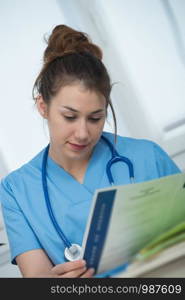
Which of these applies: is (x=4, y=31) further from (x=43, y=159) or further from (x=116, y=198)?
(x=116, y=198)

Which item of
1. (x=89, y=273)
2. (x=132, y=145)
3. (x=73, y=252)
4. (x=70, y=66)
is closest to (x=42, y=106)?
(x=70, y=66)

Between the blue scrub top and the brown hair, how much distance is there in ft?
0.54

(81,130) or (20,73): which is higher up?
(20,73)

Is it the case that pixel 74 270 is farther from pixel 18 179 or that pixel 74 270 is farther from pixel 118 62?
pixel 118 62

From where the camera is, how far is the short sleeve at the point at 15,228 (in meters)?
0.99

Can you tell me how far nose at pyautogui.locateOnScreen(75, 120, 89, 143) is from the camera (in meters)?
0.95

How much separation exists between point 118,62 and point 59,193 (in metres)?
0.72

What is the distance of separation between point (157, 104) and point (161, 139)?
0.13m

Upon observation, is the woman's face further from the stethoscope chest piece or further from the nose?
the stethoscope chest piece

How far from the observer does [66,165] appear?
1.09 m

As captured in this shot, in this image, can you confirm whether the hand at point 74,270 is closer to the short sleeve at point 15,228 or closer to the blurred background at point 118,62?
the short sleeve at point 15,228

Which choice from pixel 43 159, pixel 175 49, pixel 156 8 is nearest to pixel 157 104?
pixel 175 49

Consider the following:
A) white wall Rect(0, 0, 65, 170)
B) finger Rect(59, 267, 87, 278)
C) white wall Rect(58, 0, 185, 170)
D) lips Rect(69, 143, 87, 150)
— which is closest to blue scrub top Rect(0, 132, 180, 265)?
lips Rect(69, 143, 87, 150)

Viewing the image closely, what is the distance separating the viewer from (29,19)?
1522mm
